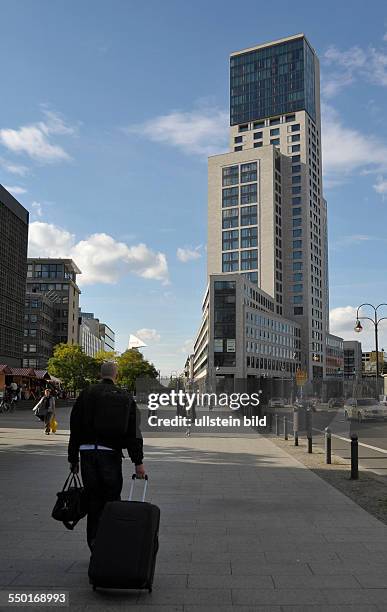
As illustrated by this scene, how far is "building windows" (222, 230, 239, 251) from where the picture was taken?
130 meters

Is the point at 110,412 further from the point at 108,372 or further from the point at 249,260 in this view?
the point at 249,260

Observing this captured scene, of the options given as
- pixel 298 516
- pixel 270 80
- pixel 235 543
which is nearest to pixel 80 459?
pixel 235 543

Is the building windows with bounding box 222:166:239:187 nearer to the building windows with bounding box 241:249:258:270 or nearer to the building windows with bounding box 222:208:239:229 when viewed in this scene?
the building windows with bounding box 222:208:239:229

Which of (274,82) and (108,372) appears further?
(274,82)

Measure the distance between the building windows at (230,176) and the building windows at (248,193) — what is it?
7.85 feet

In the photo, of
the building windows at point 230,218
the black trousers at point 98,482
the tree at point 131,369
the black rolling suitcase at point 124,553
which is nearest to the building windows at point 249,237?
the building windows at point 230,218

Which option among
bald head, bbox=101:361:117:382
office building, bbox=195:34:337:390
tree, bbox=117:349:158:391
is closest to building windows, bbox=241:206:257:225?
office building, bbox=195:34:337:390

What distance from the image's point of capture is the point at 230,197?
132125mm

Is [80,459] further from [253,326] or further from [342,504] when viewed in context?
[253,326]

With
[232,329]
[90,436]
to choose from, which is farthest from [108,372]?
[232,329]

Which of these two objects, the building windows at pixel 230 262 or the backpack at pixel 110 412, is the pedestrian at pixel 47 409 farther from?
the building windows at pixel 230 262

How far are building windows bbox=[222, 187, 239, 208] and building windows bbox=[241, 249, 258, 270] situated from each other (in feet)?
36.7

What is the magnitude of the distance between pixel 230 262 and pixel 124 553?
126568mm

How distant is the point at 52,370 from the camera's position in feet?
268
